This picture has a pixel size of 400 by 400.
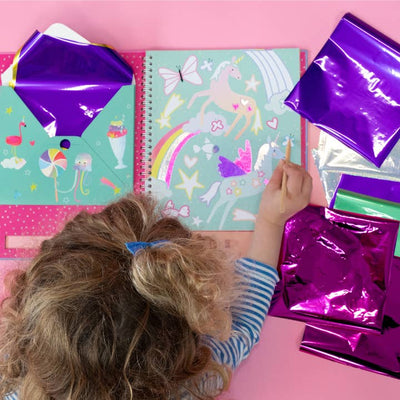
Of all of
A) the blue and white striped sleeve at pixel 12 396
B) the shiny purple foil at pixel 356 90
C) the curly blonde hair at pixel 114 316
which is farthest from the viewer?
the shiny purple foil at pixel 356 90

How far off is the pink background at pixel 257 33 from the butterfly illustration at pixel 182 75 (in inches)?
1.3

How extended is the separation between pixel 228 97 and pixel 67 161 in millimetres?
285

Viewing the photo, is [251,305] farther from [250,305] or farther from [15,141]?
[15,141]

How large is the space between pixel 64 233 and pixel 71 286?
90 millimetres

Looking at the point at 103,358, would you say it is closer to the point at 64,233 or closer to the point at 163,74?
the point at 64,233

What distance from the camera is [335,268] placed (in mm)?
642

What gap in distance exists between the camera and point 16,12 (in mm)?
722

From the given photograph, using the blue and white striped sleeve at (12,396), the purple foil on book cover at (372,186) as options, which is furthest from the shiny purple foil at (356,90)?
the blue and white striped sleeve at (12,396)

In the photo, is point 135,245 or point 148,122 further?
point 148,122

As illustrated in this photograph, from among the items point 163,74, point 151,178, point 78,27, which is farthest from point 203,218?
point 78,27

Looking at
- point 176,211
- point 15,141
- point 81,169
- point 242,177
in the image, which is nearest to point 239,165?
point 242,177

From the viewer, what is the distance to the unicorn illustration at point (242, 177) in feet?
2.20

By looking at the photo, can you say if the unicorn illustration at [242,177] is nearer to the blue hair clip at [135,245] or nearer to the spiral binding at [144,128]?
the spiral binding at [144,128]

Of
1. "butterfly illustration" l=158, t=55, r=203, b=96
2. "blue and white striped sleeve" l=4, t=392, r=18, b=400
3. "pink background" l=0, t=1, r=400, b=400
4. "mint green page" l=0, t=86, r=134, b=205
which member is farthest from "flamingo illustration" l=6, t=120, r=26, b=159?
"blue and white striped sleeve" l=4, t=392, r=18, b=400
